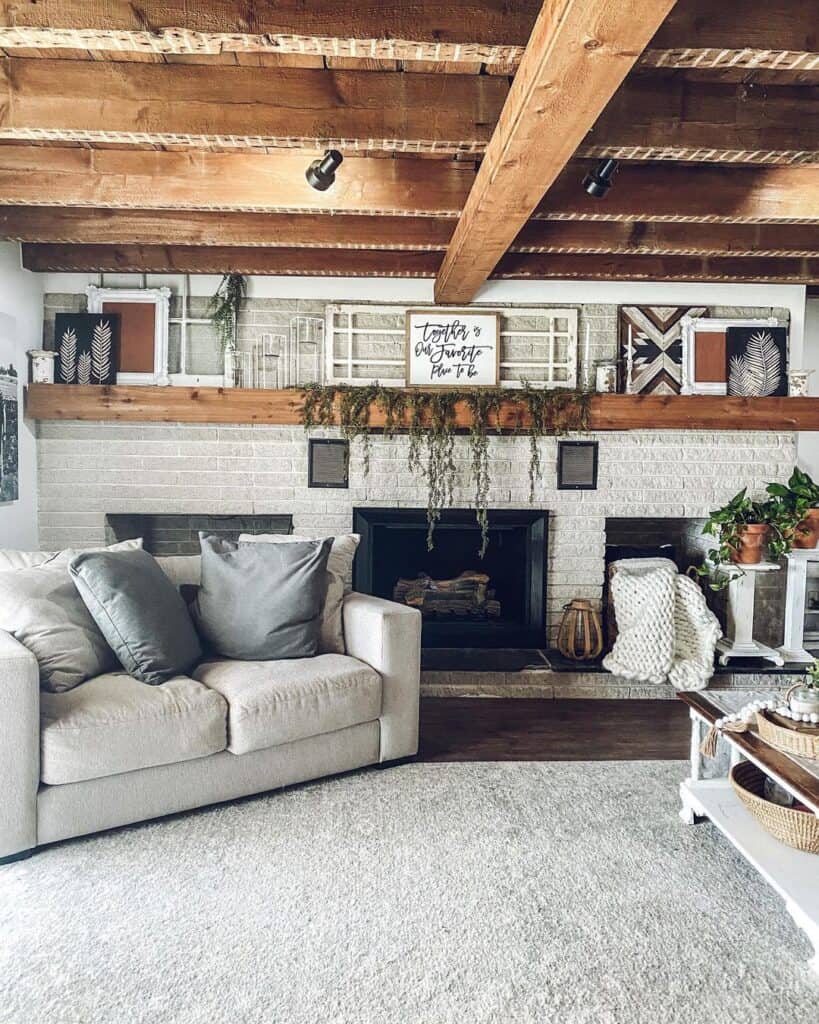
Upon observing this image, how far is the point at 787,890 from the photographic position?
2070mm

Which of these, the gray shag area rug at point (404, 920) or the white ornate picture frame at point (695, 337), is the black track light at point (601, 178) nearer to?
the white ornate picture frame at point (695, 337)

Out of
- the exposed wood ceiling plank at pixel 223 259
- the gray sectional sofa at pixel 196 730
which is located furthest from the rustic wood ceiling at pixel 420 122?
the gray sectional sofa at pixel 196 730

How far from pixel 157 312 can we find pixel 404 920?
3.54m

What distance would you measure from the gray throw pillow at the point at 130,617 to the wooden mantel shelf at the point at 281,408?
167 centimetres

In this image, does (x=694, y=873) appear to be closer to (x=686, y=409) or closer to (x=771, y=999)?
(x=771, y=999)

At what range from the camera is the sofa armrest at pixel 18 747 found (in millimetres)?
2377

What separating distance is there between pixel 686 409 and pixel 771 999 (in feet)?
10.8

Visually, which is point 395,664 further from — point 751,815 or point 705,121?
point 705,121

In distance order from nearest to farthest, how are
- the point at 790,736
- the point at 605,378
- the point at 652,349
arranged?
the point at 790,736 < the point at 605,378 < the point at 652,349

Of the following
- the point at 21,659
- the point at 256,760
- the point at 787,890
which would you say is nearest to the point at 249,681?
the point at 256,760

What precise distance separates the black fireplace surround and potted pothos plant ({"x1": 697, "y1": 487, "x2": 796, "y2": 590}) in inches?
36.7

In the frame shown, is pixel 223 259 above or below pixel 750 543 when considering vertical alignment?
above

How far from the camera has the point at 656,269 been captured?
4.27 metres

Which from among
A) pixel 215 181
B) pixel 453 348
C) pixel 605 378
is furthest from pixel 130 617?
pixel 605 378
